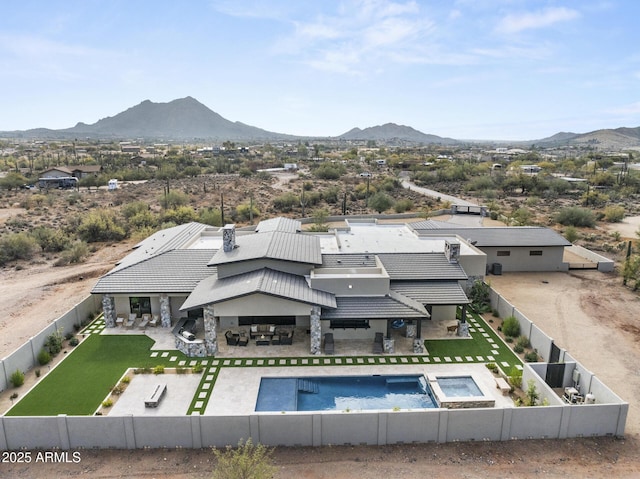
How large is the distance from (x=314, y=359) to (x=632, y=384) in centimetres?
1409

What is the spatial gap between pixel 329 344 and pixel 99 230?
3215cm

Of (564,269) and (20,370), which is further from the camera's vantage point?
(564,269)

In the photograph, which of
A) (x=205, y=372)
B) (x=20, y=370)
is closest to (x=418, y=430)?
(x=205, y=372)

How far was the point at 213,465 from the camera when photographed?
14266mm

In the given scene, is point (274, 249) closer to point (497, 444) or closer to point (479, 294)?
point (479, 294)

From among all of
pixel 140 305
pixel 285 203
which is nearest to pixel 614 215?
pixel 285 203

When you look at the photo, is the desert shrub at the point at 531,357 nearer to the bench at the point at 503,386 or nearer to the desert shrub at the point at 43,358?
the bench at the point at 503,386

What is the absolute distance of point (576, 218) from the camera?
50.3m

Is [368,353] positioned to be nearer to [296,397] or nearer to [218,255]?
[296,397]

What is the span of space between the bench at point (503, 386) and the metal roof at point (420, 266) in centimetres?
670

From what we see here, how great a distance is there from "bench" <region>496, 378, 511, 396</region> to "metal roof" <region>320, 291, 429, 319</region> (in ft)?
14.0

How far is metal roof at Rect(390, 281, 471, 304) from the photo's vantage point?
22.9 meters

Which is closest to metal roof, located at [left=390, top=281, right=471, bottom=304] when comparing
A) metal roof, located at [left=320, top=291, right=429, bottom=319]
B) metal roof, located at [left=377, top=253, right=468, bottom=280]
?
metal roof, located at [left=377, top=253, right=468, bottom=280]

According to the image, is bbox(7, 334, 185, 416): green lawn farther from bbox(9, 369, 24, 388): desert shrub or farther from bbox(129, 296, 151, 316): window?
bbox(129, 296, 151, 316): window
